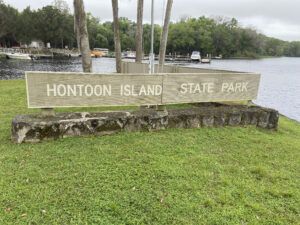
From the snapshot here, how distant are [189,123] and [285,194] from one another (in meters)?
2.46

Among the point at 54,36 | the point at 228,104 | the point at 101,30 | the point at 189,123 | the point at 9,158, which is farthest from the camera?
the point at 101,30

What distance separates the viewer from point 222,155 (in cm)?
448

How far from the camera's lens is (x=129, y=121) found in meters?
5.07

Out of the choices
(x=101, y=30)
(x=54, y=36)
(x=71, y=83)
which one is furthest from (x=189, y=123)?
(x=101, y=30)

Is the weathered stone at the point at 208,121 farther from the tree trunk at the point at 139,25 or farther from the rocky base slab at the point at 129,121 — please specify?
the tree trunk at the point at 139,25

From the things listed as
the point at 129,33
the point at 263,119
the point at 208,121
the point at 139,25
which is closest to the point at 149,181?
the point at 208,121

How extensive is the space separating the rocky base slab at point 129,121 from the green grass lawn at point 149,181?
0.18 m

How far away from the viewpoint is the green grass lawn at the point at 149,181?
9.37 feet

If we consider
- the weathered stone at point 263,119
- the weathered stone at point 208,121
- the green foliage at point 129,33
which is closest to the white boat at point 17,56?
the green foliage at point 129,33

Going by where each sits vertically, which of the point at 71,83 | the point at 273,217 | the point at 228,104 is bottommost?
the point at 273,217

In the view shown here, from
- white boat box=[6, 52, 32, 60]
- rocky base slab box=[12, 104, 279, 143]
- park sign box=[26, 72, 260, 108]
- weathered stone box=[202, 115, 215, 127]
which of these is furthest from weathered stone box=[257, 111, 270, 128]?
white boat box=[6, 52, 32, 60]

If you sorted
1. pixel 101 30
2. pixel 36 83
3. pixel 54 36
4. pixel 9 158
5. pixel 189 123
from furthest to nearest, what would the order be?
pixel 101 30, pixel 54 36, pixel 189 123, pixel 36 83, pixel 9 158

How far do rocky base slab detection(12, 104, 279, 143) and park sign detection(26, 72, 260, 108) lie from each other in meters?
0.23

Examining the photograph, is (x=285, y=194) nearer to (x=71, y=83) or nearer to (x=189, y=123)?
(x=189, y=123)
